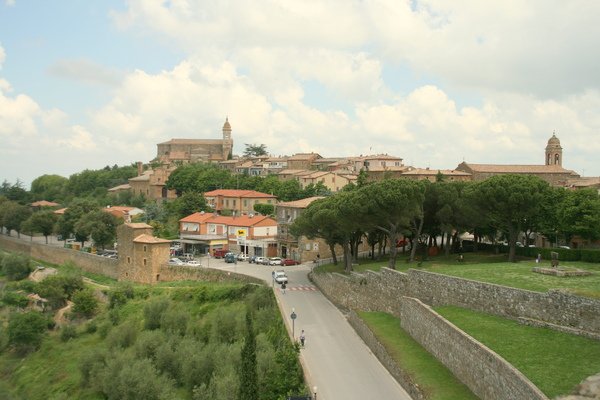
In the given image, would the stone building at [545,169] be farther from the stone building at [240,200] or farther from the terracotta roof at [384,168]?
the stone building at [240,200]

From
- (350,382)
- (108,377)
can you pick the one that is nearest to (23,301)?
(108,377)

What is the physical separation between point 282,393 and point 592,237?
24.8 m

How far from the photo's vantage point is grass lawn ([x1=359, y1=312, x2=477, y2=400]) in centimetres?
1830

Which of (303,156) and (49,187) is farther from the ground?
(303,156)

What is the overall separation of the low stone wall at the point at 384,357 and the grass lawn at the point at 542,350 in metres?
2.64

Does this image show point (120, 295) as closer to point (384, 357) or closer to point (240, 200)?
point (384, 357)

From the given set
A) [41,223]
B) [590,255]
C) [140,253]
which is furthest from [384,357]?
[41,223]

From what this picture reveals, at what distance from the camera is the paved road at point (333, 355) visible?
2084 centimetres

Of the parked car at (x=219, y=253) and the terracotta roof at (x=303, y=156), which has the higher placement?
the terracotta roof at (x=303, y=156)

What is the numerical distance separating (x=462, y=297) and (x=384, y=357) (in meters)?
3.96

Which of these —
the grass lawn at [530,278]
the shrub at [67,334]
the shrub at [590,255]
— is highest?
the shrub at [590,255]

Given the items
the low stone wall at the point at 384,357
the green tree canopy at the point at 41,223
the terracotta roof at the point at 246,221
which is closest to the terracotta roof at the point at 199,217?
the terracotta roof at the point at 246,221

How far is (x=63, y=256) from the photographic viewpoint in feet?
214

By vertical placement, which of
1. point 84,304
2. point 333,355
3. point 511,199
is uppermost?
point 511,199
